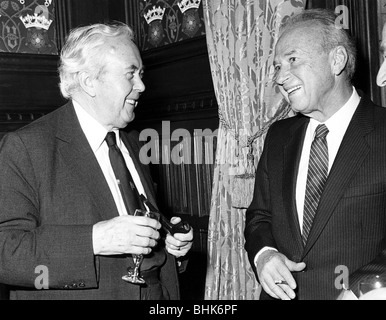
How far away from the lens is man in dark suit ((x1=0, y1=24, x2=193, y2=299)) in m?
2.08

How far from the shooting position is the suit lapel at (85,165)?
224cm

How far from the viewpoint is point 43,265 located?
2.07 meters

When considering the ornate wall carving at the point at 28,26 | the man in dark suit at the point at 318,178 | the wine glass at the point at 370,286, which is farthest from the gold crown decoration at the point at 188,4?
the wine glass at the point at 370,286

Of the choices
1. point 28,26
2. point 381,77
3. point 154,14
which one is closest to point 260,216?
point 381,77

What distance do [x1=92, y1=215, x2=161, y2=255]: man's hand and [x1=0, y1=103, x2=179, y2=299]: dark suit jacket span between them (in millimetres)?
42

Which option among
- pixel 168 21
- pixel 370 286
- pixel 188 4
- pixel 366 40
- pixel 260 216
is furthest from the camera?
pixel 168 21

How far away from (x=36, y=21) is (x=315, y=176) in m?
3.46

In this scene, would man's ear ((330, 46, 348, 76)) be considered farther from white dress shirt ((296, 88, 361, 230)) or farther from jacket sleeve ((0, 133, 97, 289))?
jacket sleeve ((0, 133, 97, 289))

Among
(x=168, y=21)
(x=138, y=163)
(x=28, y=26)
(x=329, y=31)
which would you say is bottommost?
(x=138, y=163)

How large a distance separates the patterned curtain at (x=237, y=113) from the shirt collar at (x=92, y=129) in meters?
1.46

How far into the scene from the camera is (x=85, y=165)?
2.27m

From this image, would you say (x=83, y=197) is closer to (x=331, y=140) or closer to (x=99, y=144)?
(x=99, y=144)

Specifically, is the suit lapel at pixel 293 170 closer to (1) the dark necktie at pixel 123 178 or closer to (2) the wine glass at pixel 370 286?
(1) the dark necktie at pixel 123 178

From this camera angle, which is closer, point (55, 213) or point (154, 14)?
point (55, 213)
